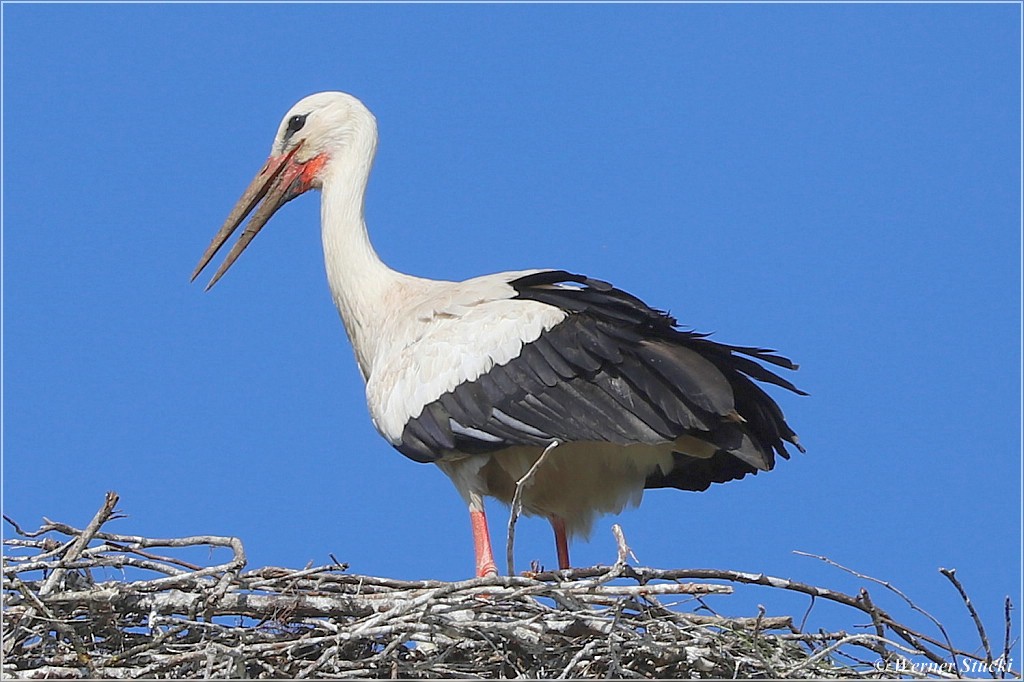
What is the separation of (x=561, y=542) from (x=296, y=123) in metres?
2.24

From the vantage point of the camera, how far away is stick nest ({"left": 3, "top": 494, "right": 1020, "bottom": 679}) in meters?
5.53

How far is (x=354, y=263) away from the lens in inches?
297

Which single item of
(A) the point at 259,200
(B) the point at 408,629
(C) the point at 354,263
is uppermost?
(A) the point at 259,200

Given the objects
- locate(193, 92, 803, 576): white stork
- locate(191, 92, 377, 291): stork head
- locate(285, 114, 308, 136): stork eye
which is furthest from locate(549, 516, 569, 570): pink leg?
locate(285, 114, 308, 136): stork eye

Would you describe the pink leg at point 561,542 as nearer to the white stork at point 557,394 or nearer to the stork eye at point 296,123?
the white stork at point 557,394

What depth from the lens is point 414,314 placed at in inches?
277

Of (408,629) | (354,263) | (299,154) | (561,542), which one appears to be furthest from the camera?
(299,154)

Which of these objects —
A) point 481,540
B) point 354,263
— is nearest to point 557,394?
point 481,540

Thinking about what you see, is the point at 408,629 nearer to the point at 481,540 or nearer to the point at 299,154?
the point at 481,540

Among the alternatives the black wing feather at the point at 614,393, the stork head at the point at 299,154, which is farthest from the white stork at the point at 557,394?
the stork head at the point at 299,154

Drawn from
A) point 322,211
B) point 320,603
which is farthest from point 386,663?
point 322,211

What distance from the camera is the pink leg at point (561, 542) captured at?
7.17m

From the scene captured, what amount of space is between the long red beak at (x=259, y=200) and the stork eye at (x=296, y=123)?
0.10 meters

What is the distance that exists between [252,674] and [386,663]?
421 millimetres
